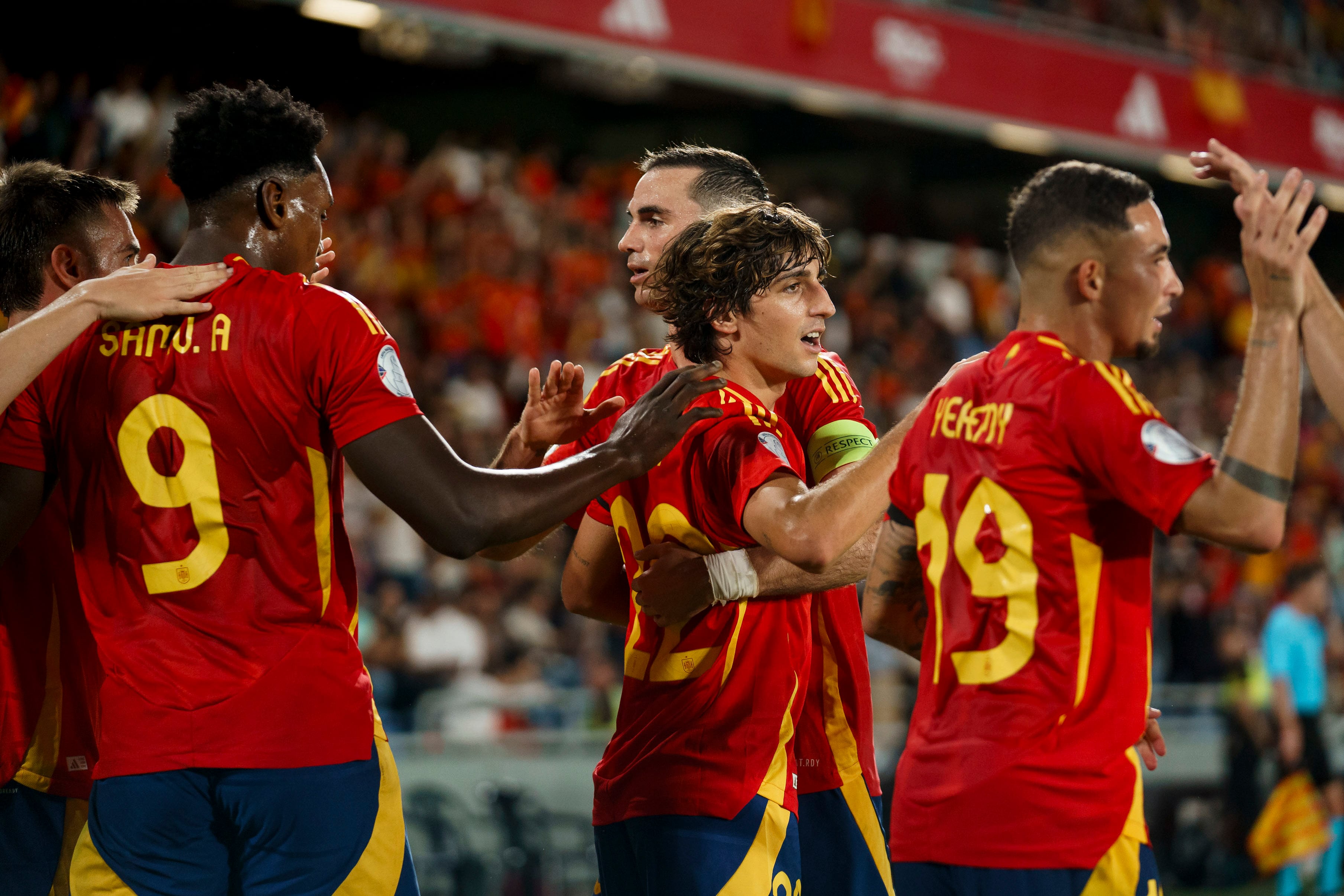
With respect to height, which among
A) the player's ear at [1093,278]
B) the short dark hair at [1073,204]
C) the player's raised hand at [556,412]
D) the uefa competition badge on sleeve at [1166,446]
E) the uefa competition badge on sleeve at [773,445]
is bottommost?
the uefa competition badge on sleeve at [1166,446]

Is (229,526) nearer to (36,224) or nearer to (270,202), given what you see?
(270,202)

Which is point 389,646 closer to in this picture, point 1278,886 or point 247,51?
point 1278,886

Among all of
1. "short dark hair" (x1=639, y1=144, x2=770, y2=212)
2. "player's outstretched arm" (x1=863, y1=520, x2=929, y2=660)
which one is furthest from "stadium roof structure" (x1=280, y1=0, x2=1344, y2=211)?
"player's outstretched arm" (x1=863, y1=520, x2=929, y2=660)

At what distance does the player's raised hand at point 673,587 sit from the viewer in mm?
3451

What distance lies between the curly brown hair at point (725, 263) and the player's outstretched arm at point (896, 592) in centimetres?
63

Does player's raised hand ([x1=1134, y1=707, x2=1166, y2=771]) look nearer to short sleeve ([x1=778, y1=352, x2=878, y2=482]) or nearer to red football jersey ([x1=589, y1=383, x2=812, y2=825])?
red football jersey ([x1=589, y1=383, x2=812, y2=825])

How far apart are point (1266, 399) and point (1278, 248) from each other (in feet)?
0.97

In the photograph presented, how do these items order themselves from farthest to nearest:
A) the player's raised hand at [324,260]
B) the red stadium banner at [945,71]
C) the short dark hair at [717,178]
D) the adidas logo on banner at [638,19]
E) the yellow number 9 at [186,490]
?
the red stadium banner at [945,71], the adidas logo on banner at [638,19], the short dark hair at [717,178], the player's raised hand at [324,260], the yellow number 9 at [186,490]

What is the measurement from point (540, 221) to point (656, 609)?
447 inches

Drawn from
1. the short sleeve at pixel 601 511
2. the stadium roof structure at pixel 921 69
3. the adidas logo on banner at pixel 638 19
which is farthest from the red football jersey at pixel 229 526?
the adidas logo on banner at pixel 638 19

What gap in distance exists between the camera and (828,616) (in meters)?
3.99

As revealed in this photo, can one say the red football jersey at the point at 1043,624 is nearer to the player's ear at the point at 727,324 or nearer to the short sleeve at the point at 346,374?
the player's ear at the point at 727,324

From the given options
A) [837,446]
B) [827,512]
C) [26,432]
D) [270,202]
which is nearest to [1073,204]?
[827,512]

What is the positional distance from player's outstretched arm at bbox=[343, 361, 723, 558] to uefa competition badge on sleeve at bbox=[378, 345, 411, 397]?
6 centimetres
